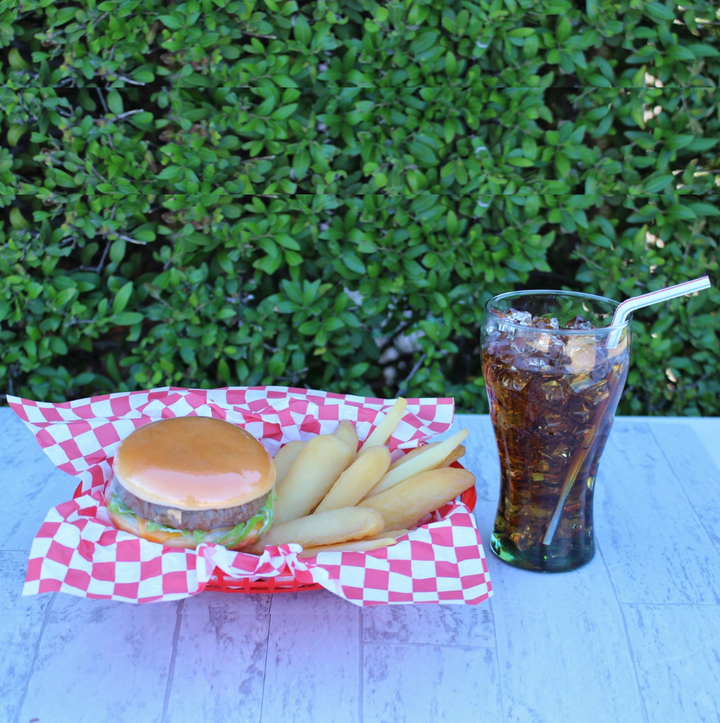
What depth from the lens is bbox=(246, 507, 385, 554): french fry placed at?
909 mm

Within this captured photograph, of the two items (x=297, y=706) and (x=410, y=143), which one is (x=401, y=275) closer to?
(x=410, y=143)

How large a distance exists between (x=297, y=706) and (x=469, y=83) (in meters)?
1.57

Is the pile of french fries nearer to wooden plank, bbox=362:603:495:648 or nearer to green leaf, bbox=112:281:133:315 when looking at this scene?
wooden plank, bbox=362:603:495:648

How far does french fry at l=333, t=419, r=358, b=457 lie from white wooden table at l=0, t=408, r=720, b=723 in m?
0.24

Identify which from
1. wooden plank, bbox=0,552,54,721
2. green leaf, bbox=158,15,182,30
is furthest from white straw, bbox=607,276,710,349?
green leaf, bbox=158,15,182,30

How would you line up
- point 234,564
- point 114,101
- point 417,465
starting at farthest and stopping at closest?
point 114,101, point 417,465, point 234,564

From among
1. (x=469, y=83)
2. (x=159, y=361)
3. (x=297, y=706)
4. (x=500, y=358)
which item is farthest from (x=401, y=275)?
(x=297, y=706)

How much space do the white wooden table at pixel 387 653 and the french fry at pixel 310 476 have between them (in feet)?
0.38

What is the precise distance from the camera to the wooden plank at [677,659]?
0.84m

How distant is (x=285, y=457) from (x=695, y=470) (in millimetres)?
776

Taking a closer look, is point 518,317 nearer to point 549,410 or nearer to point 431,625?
point 549,410

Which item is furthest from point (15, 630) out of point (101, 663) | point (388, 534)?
point (388, 534)

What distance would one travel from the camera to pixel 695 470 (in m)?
1.37

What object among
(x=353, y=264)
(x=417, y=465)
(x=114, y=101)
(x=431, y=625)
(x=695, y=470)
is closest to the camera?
(x=431, y=625)
